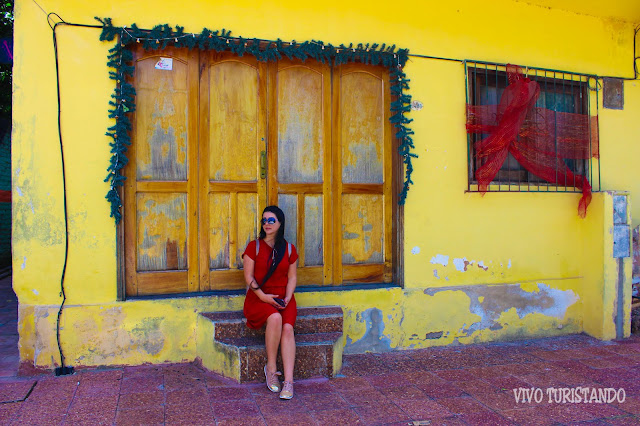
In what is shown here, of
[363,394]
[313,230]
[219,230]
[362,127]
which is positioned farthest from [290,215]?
[363,394]

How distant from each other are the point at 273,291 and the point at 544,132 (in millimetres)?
3442

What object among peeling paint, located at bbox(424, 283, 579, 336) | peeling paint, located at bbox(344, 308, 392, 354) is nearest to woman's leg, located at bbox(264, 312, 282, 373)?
peeling paint, located at bbox(344, 308, 392, 354)

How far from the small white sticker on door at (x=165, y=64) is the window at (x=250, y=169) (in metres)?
0.03

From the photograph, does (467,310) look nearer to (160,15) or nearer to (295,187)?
(295,187)

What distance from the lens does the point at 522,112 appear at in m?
5.01

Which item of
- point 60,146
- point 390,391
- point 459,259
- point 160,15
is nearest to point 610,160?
point 459,259

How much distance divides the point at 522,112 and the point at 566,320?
2.34 meters

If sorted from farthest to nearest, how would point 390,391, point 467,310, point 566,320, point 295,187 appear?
point 566,320
point 467,310
point 295,187
point 390,391

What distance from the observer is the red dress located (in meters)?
3.79

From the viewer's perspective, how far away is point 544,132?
5.17m

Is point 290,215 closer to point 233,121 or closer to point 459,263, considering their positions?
point 233,121

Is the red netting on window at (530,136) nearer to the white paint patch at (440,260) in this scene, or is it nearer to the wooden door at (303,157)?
the white paint patch at (440,260)

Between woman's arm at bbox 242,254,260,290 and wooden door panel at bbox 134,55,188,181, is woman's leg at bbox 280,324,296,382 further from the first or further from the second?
wooden door panel at bbox 134,55,188,181

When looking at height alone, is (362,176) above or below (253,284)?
above
